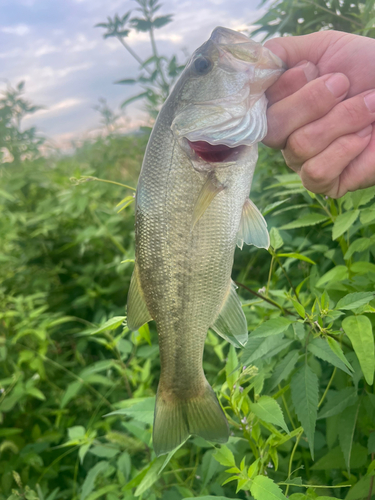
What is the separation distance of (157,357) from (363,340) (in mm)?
1692

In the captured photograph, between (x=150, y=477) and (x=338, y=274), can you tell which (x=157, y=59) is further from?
(x=150, y=477)

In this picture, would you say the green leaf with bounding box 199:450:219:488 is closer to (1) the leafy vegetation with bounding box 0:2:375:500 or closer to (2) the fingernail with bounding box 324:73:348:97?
(1) the leafy vegetation with bounding box 0:2:375:500

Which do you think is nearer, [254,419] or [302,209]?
[254,419]

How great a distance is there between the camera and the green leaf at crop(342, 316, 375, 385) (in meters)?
0.93

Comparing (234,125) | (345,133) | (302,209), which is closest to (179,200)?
(234,125)

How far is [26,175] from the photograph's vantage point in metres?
3.73

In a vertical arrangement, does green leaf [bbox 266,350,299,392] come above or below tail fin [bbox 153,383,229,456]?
above

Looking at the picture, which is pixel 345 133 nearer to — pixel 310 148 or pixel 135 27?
pixel 310 148

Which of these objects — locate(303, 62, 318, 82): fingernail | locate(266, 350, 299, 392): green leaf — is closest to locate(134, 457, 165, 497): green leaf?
locate(266, 350, 299, 392): green leaf

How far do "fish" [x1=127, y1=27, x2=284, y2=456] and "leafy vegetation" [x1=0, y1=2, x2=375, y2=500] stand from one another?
12cm

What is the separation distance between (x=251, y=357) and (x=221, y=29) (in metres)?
1.00

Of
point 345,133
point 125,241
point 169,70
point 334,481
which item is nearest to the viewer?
point 345,133

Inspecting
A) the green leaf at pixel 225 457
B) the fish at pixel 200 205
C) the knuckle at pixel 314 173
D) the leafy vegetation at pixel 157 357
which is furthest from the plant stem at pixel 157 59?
the green leaf at pixel 225 457

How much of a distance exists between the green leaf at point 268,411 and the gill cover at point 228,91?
0.72m
